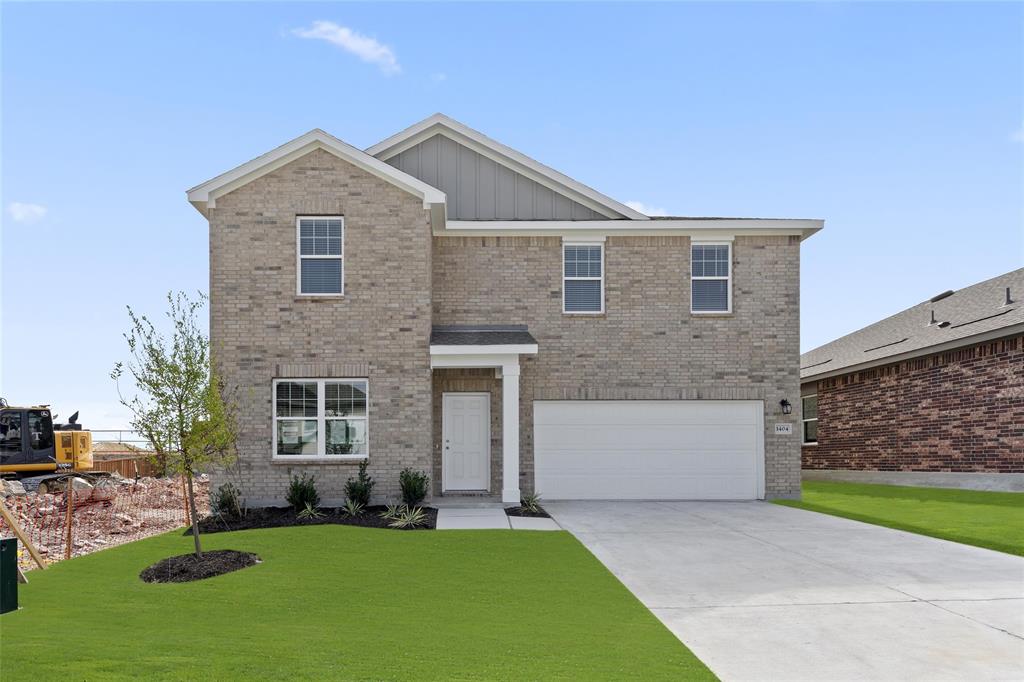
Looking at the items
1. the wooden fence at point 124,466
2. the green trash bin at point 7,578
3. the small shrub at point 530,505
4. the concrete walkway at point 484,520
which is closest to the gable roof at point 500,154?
the small shrub at point 530,505

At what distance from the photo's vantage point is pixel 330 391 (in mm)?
17781

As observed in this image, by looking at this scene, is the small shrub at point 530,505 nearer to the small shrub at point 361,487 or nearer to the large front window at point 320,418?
the small shrub at point 361,487

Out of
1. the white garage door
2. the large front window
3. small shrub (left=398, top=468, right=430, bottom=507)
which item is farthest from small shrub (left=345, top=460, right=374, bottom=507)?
the white garage door

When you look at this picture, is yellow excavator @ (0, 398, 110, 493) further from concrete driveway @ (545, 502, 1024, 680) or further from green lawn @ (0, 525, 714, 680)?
concrete driveway @ (545, 502, 1024, 680)

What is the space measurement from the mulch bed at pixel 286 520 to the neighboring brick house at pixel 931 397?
14.3 m

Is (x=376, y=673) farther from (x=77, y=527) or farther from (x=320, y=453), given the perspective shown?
(x=77, y=527)

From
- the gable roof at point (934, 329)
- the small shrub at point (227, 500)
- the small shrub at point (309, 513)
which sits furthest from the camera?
the gable roof at point (934, 329)

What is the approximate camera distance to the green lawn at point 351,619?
23.2 ft

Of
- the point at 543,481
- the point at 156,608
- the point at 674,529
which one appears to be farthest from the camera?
the point at 543,481

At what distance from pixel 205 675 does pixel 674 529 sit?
957cm

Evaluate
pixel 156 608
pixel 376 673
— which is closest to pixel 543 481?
pixel 156 608

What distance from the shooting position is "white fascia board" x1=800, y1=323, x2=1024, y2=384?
21.3 m

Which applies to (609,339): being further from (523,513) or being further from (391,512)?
(391,512)

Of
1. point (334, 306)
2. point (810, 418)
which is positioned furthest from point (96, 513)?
point (810, 418)
